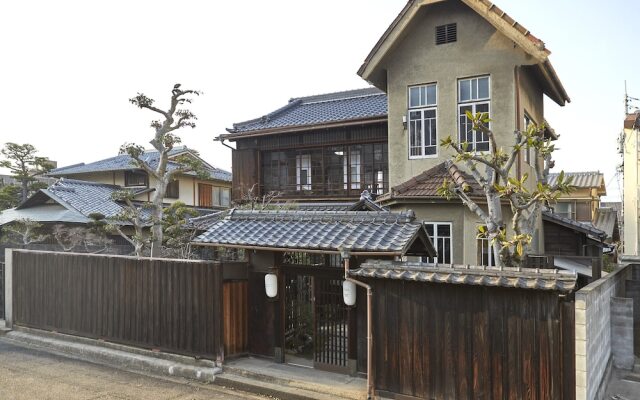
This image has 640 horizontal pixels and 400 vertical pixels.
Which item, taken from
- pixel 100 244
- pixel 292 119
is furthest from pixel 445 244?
pixel 100 244

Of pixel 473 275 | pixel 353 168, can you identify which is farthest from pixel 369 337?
pixel 353 168

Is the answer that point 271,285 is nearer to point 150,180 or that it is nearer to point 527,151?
point 527,151

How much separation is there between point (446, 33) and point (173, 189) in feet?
72.3

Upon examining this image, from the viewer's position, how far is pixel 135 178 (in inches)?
1217

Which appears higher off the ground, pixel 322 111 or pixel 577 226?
pixel 322 111

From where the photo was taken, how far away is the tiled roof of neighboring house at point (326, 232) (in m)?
8.73

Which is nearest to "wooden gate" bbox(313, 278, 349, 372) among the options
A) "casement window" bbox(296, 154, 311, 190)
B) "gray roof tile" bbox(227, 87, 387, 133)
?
"gray roof tile" bbox(227, 87, 387, 133)

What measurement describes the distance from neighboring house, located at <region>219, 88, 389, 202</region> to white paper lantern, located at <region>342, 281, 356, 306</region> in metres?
10.2

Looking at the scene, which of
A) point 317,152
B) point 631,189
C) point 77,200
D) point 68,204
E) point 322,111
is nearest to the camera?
point 317,152

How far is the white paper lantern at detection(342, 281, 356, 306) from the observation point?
30.0ft

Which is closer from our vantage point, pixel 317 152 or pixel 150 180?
pixel 317 152

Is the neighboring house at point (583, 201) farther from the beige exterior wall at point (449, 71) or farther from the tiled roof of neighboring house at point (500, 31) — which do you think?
the beige exterior wall at point (449, 71)

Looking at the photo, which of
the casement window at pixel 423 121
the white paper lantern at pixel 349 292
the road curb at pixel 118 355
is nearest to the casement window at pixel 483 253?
the casement window at pixel 423 121

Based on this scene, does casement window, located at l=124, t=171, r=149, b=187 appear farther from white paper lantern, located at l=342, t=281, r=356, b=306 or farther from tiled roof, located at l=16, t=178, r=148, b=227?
white paper lantern, located at l=342, t=281, r=356, b=306
